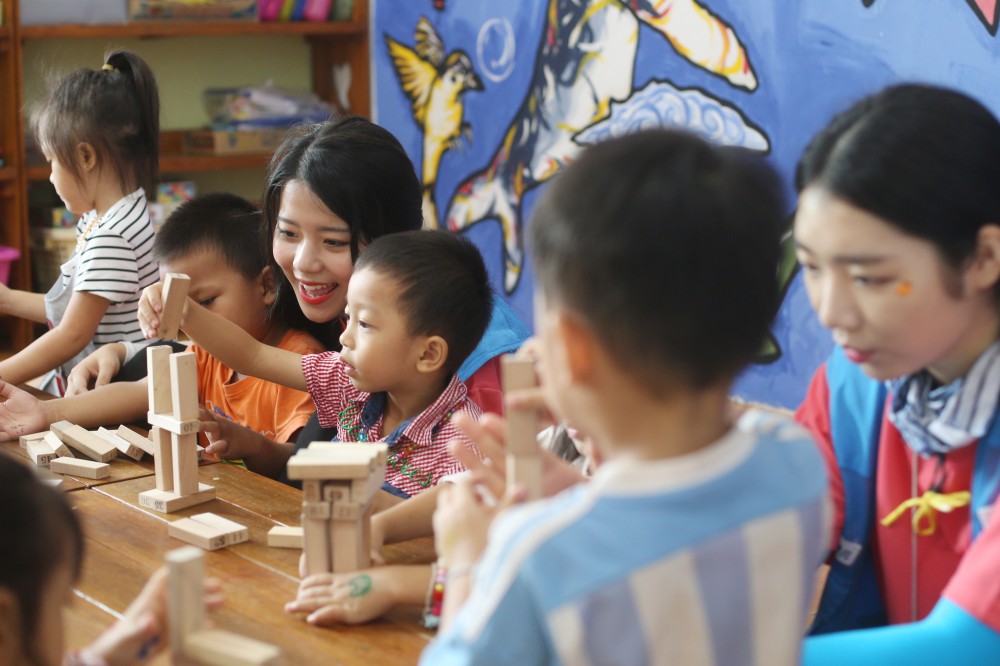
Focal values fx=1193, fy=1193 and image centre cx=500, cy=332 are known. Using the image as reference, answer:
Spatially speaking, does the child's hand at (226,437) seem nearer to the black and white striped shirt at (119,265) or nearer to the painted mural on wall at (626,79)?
the black and white striped shirt at (119,265)

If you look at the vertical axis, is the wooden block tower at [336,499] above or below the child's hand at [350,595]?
above

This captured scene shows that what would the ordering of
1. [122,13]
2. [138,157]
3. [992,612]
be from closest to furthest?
1. [992,612]
2. [138,157]
3. [122,13]

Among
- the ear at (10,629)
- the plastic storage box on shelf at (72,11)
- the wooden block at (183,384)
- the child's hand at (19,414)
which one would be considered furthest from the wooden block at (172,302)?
the plastic storage box on shelf at (72,11)

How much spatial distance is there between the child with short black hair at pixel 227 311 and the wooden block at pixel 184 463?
0.44 meters

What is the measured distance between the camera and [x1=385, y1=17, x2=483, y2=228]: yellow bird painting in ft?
14.6

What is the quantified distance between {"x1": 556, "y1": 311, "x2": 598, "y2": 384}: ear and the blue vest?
1.89ft

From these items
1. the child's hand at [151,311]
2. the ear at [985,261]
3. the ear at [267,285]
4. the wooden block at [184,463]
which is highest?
the ear at [985,261]

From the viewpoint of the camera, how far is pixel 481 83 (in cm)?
436

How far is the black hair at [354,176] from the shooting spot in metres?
1.98

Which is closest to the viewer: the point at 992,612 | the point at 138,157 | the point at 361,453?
the point at 992,612

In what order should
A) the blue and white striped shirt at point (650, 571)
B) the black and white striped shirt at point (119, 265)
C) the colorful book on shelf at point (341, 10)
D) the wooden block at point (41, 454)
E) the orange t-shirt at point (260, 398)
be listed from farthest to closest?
the colorful book on shelf at point (341, 10)
the black and white striped shirt at point (119, 265)
the orange t-shirt at point (260, 398)
the wooden block at point (41, 454)
the blue and white striped shirt at point (650, 571)

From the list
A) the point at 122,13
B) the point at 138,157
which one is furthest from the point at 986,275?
the point at 122,13

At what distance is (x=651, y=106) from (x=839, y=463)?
8.52ft

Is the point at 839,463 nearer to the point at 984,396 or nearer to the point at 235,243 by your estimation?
the point at 984,396
